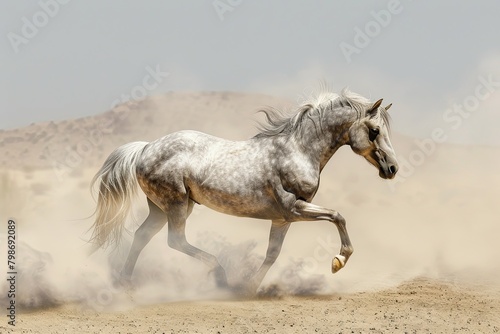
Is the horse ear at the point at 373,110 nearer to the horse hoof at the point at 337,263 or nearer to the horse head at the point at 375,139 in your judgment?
the horse head at the point at 375,139

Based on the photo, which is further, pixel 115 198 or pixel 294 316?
pixel 115 198

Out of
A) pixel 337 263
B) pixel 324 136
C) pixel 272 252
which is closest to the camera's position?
pixel 337 263

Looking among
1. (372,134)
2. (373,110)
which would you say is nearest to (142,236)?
(372,134)

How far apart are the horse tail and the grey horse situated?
13 millimetres

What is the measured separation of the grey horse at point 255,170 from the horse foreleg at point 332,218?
0.01 meters

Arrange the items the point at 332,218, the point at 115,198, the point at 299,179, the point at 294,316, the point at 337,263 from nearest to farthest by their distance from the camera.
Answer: the point at 294,316 < the point at 337,263 < the point at 332,218 < the point at 299,179 < the point at 115,198

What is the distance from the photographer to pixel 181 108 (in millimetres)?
29891

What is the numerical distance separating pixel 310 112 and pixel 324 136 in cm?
38

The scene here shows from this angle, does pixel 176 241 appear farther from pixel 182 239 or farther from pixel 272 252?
pixel 272 252

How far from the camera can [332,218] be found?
9.13 meters

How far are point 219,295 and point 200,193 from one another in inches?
53.0

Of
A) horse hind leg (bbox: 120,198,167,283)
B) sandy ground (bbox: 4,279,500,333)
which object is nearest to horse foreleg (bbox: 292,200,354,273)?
sandy ground (bbox: 4,279,500,333)

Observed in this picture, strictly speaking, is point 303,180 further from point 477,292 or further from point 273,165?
point 477,292

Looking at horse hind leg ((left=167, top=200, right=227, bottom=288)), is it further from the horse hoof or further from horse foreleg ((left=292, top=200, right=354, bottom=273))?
the horse hoof
